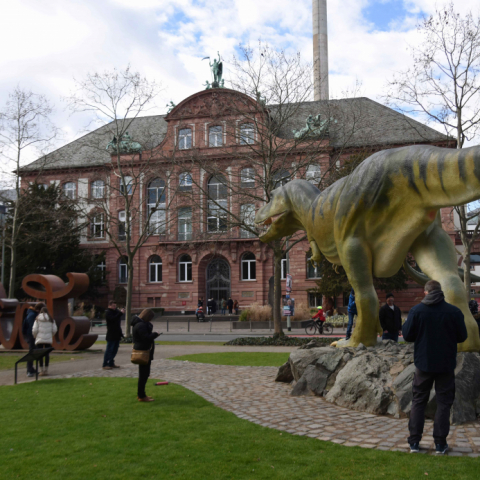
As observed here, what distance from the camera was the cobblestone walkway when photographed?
5141mm

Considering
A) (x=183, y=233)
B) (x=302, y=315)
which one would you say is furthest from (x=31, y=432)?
(x=183, y=233)

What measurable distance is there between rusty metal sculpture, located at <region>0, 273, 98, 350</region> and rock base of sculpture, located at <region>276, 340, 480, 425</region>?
9169mm

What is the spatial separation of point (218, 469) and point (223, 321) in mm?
30568

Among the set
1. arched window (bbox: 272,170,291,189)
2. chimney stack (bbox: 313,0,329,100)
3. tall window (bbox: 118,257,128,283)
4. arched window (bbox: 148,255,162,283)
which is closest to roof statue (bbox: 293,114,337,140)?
arched window (bbox: 272,170,291,189)

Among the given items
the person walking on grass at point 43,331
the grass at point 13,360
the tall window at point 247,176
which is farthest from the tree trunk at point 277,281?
the person walking on grass at point 43,331

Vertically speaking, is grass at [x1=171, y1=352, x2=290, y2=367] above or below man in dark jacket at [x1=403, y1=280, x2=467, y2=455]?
below

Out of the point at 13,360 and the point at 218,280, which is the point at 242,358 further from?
the point at 218,280

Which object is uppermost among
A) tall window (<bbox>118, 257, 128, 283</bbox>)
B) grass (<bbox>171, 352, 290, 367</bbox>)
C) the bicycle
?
tall window (<bbox>118, 257, 128, 283</bbox>)

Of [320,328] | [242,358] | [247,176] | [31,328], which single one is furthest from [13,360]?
[320,328]

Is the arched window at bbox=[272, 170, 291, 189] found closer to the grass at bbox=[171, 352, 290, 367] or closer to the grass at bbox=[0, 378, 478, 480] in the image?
the grass at bbox=[171, 352, 290, 367]

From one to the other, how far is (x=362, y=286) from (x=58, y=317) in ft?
38.8

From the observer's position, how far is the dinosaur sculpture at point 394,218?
583cm

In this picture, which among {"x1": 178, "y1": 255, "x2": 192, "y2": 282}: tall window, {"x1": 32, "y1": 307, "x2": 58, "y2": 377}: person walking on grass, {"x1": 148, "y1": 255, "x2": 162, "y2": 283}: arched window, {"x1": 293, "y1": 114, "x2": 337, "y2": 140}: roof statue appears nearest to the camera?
{"x1": 32, "y1": 307, "x2": 58, "y2": 377}: person walking on grass

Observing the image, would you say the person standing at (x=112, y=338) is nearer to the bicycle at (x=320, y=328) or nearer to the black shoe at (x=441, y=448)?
the black shoe at (x=441, y=448)
